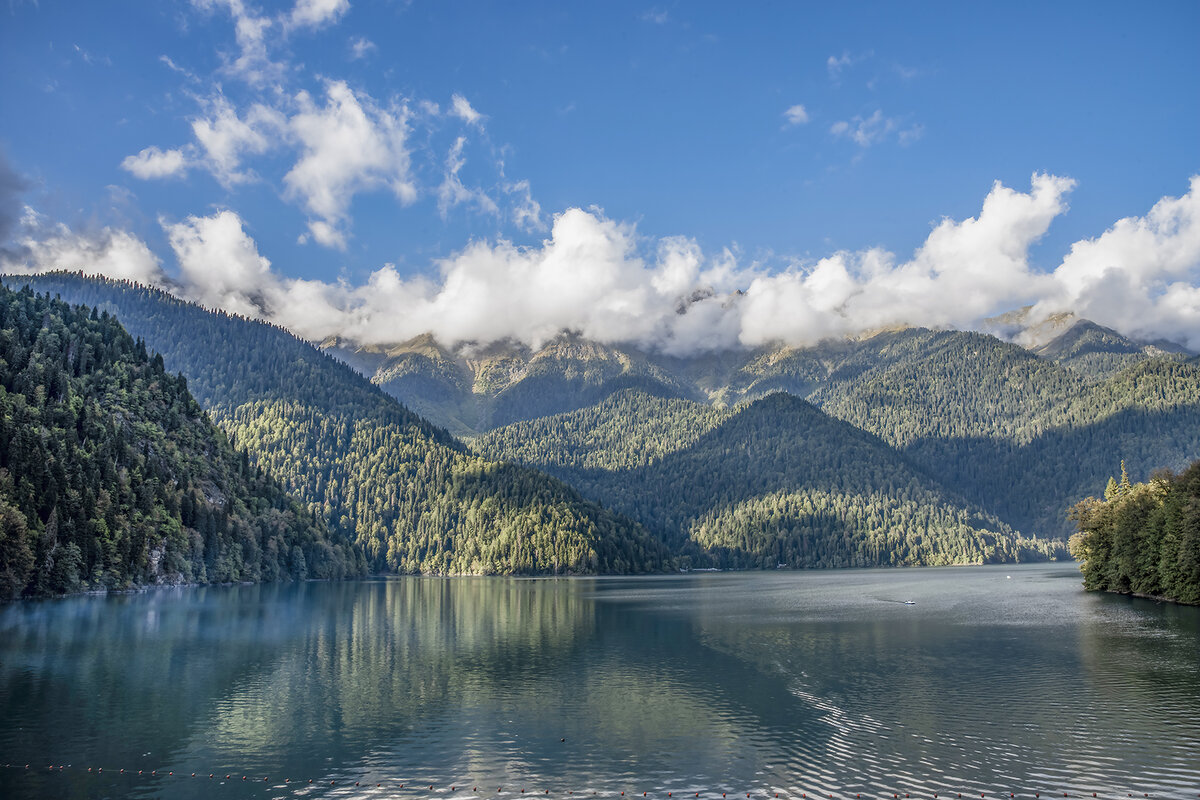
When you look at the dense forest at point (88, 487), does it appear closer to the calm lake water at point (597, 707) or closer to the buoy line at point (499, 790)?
the calm lake water at point (597, 707)

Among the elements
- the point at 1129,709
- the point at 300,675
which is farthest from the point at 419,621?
the point at 1129,709

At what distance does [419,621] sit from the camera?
117 metres

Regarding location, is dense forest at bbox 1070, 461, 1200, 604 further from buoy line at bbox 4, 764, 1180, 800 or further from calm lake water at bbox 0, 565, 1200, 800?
buoy line at bbox 4, 764, 1180, 800

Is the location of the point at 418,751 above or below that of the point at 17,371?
below

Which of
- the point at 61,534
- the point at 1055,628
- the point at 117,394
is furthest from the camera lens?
the point at 117,394

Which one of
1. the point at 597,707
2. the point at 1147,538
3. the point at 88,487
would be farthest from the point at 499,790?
the point at 88,487

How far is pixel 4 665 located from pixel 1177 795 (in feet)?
255

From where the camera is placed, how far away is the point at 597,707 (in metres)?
58.1

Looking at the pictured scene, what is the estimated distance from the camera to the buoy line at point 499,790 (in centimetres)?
3822

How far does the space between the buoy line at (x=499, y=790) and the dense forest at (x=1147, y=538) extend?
3594 inches

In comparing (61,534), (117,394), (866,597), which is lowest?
(866,597)

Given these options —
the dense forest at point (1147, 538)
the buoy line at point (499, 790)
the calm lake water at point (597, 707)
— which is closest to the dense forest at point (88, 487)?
the calm lake water at point (597, 707)

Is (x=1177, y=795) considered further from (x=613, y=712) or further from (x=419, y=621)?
(x=419, y=621)

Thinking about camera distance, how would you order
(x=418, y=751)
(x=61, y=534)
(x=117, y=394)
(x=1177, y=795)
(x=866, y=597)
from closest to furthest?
(x=1177, y=795) < (x=418, y=751) < (x=61, y=534) < (x=866, y=597) < (x=117, y=394)
